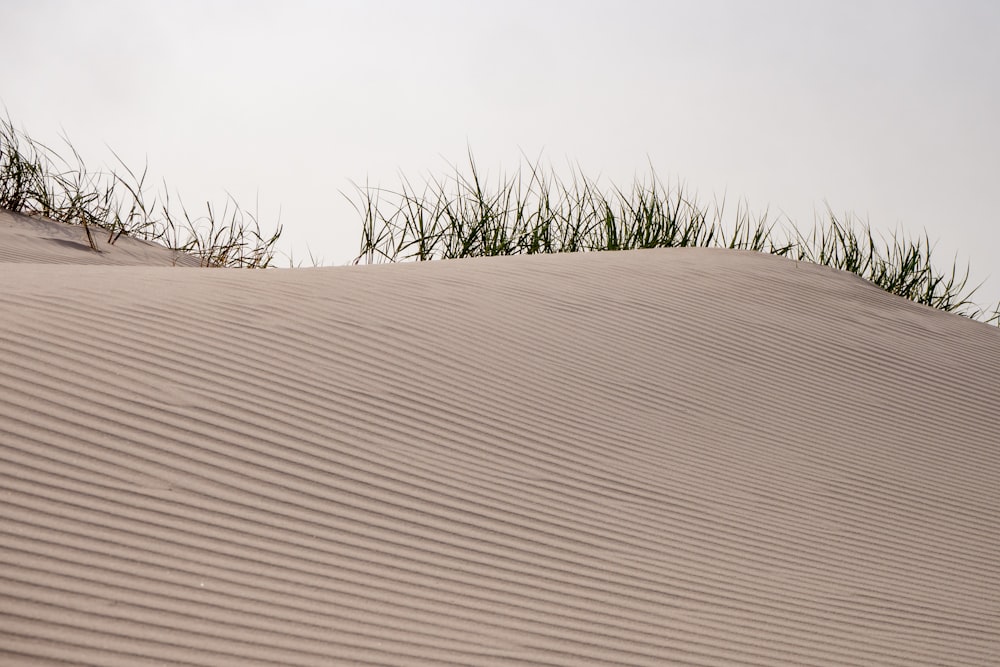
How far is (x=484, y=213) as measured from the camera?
27.5 feet

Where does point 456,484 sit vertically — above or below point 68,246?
below

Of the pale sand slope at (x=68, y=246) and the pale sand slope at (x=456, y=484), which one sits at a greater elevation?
the pale sand slope at (x=68, y=246)

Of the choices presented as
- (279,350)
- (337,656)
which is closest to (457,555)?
(337,656)

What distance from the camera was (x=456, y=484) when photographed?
2.73 meters

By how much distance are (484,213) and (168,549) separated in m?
6.48

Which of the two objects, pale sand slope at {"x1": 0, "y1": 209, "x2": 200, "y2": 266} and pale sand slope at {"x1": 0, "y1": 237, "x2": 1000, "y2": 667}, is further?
pale sand slope at {"x1": 0, "y1": 209, "x2": 200, "y2": 266}

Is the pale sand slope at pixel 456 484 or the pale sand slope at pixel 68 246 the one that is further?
the pale sand slope at pixel 68 246

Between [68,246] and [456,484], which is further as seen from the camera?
[68,246]

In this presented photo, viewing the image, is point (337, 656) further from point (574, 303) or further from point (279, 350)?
point (574, 303)

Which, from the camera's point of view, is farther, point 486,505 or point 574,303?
point 574,303

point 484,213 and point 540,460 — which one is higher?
point 484,213

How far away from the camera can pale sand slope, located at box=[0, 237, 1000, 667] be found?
205 cm

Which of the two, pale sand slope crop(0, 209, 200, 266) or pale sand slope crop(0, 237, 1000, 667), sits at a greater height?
pale sand slope crop(0, 209, 200, 266)

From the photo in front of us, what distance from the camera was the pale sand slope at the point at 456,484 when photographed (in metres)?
2.05
